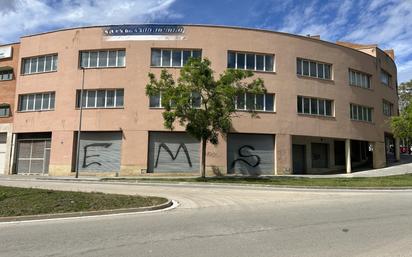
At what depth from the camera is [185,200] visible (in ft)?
49.9

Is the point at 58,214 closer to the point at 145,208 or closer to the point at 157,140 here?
the point at 145,208

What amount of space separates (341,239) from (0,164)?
35495 mm

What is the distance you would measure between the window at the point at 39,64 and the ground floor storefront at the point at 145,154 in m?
5.76

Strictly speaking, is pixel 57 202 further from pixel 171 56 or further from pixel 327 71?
pixel 327 71

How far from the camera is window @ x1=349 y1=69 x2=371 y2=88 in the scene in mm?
38906

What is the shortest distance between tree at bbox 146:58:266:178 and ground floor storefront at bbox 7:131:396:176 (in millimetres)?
6122

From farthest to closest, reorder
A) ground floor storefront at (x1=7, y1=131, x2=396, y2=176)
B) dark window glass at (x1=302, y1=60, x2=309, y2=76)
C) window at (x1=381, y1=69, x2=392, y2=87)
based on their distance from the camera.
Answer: window at (x1=381, y1=69, x2=392, y2=87) → dark window glass at (x1=302, y1=60, x2=309, y2=76) → ground floor storefront at (x1=7, y1=131, x2=396, y2=176)

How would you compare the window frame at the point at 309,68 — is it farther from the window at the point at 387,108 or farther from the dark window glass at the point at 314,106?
the window at the point at 387,108

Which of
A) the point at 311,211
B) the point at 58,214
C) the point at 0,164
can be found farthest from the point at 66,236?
the point at 0,164

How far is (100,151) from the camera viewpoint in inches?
1303

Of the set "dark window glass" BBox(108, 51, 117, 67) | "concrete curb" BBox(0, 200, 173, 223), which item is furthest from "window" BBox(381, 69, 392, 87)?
"concrete curb" BBox(0, 200, 173, 223)

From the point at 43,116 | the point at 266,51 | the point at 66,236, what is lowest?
the point at 66,236

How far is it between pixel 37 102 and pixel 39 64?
3543 millimetres

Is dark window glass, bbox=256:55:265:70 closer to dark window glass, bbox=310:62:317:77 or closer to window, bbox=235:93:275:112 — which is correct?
window, bbox=235:93:275:112
